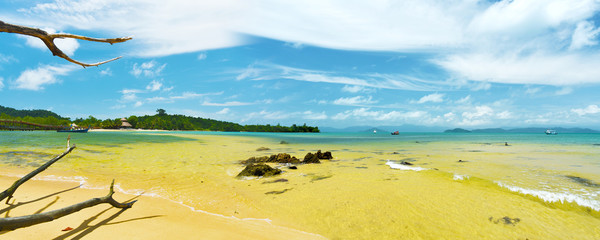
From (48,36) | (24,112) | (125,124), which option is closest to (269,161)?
(48,36)

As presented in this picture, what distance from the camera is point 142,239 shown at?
14.6 ft

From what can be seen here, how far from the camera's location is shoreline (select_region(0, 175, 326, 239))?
461cm

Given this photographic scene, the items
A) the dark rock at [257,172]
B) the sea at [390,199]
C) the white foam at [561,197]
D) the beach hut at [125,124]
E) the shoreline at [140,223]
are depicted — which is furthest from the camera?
the beach hut at [125,124]

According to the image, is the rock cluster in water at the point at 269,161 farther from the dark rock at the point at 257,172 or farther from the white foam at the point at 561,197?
the white foam at the point at 561,197

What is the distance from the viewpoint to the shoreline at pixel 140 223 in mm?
4609

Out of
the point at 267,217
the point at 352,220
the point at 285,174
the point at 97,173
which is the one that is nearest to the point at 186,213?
the point at 267,217

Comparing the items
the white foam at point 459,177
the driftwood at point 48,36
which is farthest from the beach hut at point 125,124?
the white foam at point 459,177

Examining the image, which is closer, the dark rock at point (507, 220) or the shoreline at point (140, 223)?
the shoreline at point (140, 223)

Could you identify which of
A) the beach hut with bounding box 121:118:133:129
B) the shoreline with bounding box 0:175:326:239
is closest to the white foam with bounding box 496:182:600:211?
the shoreline with bounding box 0:175:326:239

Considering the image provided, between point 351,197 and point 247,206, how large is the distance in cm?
311

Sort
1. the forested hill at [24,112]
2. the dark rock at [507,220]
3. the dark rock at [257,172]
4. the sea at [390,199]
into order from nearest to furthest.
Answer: the sea at [390,199], the dark rock at [507,220], the dark rock at [257,172], the forested hill at [24,112]

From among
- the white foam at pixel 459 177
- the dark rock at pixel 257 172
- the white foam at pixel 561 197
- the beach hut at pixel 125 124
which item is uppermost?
the beach hut at pixel 125 124

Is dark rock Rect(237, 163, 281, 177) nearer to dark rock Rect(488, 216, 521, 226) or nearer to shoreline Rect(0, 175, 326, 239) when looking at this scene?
shoreline Rect(0, 175, 326, 239)

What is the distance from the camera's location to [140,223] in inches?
204
